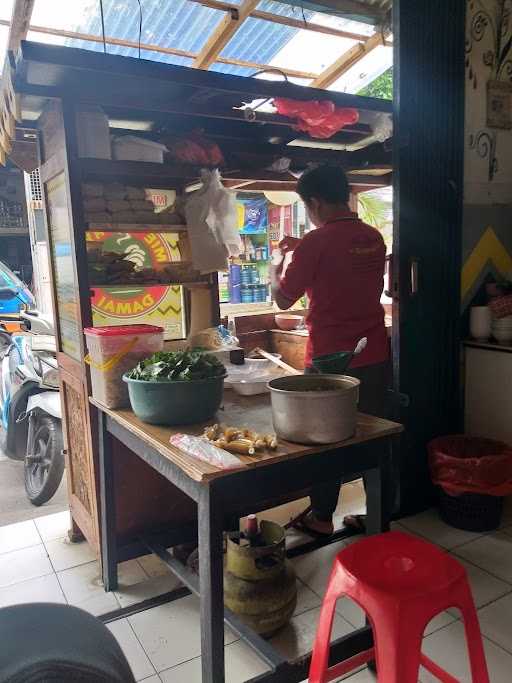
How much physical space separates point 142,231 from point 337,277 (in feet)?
3.02

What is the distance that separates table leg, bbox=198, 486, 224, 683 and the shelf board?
1.44 metres

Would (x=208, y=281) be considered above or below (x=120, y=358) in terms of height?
above

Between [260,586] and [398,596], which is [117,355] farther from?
[398,596]

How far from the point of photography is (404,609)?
1.17m

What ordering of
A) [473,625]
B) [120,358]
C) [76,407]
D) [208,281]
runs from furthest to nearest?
[208,281] → [76,407] → [120,358] → [473,625]

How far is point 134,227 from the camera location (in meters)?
2.43

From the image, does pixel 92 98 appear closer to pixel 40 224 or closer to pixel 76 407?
pixel 76 407

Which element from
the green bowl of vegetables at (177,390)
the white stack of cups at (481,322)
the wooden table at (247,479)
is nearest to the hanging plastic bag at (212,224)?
the wooden table at (247,479)

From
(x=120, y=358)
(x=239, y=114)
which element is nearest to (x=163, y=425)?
(x=120, y=358)

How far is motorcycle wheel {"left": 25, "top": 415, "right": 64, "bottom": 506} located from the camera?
10.5 ft

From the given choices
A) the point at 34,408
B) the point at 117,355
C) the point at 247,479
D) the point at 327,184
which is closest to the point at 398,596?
the point at 247,479

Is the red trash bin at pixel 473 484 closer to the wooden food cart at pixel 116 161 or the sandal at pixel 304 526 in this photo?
the sandal at pixel 304 526

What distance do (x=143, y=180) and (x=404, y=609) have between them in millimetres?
2145

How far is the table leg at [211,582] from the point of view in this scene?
1.34 metres
